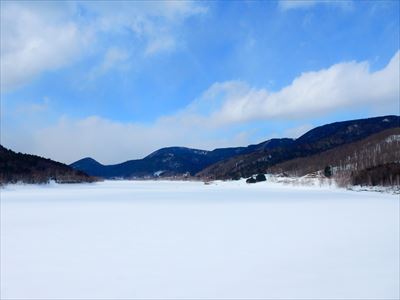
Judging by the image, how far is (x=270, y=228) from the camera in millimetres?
21328

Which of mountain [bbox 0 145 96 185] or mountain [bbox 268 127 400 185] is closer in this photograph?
mountain [bbox 268 127 400 185]

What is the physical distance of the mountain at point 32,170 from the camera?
381ft

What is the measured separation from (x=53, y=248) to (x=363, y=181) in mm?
82180

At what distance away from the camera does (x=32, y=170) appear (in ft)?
432

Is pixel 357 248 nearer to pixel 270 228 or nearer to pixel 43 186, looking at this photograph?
pixel 270 228

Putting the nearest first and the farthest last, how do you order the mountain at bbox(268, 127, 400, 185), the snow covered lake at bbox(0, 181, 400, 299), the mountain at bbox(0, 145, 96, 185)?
the snow covered lake at bbox(0, 181, 400, 299), the mountain at bbox(268, 127, 400, 185), the mountain at bbox(0, 145, 96, 185)

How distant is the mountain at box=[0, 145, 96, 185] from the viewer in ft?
381

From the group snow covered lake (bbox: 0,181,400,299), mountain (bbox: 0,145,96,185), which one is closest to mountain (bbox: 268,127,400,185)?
snow covered lake (bbox: 0,181,400,299)

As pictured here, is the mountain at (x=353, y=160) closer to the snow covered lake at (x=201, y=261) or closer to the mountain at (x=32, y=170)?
the snow covered lake at (x=201, y=261)

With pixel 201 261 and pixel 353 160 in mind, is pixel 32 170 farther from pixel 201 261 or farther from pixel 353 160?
pixel 201 261

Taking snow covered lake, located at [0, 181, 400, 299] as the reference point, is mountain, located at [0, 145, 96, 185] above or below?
Result: above

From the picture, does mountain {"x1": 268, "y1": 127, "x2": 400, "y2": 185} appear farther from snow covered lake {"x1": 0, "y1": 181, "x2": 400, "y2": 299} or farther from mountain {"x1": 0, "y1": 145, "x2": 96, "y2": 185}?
mountain {"x1": 0, "y1": 145, "x2": 96, "y2": 185}

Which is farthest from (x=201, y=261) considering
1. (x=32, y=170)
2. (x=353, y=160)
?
(x=353, y=160)

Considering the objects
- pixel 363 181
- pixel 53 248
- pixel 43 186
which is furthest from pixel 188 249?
pixel 43 186
